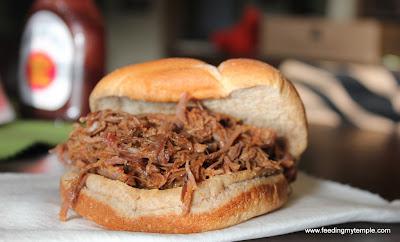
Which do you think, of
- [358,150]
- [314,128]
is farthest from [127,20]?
[358,150]

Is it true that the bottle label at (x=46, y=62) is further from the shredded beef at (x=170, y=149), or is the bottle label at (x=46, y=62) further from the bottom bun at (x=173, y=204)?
the bottom bun at (x=173, y=204)

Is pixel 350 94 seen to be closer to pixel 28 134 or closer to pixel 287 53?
pixel 28 134

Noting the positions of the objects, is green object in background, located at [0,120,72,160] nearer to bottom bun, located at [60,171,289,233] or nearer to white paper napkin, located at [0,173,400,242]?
white paper napkin, located at [0,173,400,242]

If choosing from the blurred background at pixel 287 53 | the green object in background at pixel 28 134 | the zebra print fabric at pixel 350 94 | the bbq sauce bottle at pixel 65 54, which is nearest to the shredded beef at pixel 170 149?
the blurred background at pixel 287 53

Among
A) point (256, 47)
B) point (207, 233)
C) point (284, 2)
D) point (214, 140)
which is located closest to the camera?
point (207, 233)

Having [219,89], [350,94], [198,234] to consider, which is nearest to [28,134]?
[219,89]

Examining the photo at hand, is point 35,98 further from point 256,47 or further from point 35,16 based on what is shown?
point 256,47

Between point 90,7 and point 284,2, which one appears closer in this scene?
point 90,7
